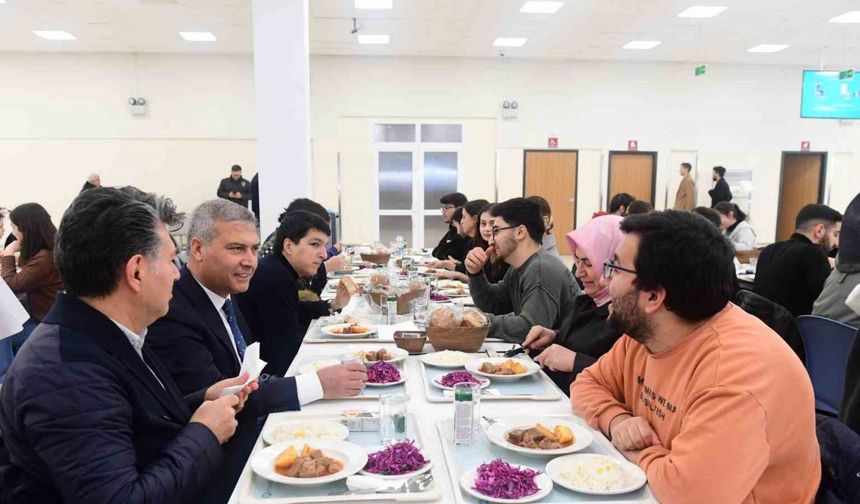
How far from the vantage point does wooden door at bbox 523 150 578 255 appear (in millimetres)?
11328

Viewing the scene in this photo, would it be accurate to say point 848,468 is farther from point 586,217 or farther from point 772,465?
point 586,217

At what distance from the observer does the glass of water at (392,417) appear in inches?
66.4

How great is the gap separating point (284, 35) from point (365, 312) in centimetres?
348

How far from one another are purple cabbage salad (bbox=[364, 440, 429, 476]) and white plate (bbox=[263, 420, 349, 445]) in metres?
0.18

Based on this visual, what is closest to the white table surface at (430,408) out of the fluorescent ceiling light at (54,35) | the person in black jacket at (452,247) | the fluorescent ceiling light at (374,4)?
the person in black jacket at (452,247)

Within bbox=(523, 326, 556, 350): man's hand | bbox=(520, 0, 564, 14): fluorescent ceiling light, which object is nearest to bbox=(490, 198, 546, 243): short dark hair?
bbox=(523, 326, 556, 350): man's hand

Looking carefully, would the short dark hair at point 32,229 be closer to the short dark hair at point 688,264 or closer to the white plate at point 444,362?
the white plate at point 444,362

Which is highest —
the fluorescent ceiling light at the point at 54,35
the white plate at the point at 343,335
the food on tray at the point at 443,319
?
the fluorescent ceiling light at the point at 54,35

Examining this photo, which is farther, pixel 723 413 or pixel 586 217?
pixel 586 217

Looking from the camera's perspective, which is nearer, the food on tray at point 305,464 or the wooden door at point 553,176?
the food on tray at point 305,464

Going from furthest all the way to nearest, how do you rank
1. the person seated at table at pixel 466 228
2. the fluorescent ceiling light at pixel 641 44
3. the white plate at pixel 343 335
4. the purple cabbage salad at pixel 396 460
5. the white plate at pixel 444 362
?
the fluorescent ceiling light at pixel 641 44
the person seated at table at pixel 466 228
the white plate at pixel 343 335
the white plate at pixel 444 362
the purple cabbage salad at pixel 396 460

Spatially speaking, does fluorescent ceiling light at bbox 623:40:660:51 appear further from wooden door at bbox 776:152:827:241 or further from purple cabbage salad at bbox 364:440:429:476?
purple cabbage salad at bbox 364:440:429:476

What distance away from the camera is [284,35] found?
5.81 metres

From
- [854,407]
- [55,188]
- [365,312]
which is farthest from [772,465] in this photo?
[55,188]
